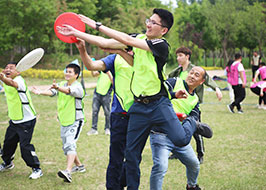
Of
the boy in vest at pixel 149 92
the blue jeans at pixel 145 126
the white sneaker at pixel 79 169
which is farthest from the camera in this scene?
the white sneaker at pixel 79 169

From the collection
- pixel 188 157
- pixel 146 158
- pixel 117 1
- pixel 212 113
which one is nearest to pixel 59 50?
pixel 117 1

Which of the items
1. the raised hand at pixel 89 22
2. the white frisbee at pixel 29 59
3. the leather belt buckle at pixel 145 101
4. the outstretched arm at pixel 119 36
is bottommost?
the leather belt buckle at pixel 145 101

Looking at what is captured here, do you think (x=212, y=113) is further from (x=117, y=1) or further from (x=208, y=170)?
(x=117, y=1)

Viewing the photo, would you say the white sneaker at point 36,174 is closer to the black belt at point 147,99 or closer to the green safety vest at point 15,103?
the green safety vest at point 15,103

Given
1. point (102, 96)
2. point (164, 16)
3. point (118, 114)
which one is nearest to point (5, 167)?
point (118, 114)

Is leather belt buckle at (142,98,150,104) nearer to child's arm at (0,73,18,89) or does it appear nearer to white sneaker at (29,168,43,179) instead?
child's arm at (0,73,18,89)

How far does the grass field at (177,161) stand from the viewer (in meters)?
5.10

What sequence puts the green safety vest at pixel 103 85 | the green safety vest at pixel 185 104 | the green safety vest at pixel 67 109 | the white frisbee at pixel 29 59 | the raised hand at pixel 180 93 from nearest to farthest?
the raised hand at pixel 180 93, the green safety vest at pixel 185 104, the white frisbee at pixel 29 59, the green safety vest at pixel 67 109, the green safety vest at pixel 103 85

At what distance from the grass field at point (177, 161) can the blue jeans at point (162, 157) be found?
94 centimetres

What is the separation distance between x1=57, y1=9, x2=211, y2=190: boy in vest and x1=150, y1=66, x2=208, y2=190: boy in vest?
41 centimetres

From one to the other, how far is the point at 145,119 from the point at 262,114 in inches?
355

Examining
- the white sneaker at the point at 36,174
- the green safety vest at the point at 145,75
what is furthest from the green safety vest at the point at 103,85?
the green safety vest at the point at 145,75

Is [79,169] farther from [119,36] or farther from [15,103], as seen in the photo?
[119,36]

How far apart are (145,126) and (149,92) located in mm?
372
